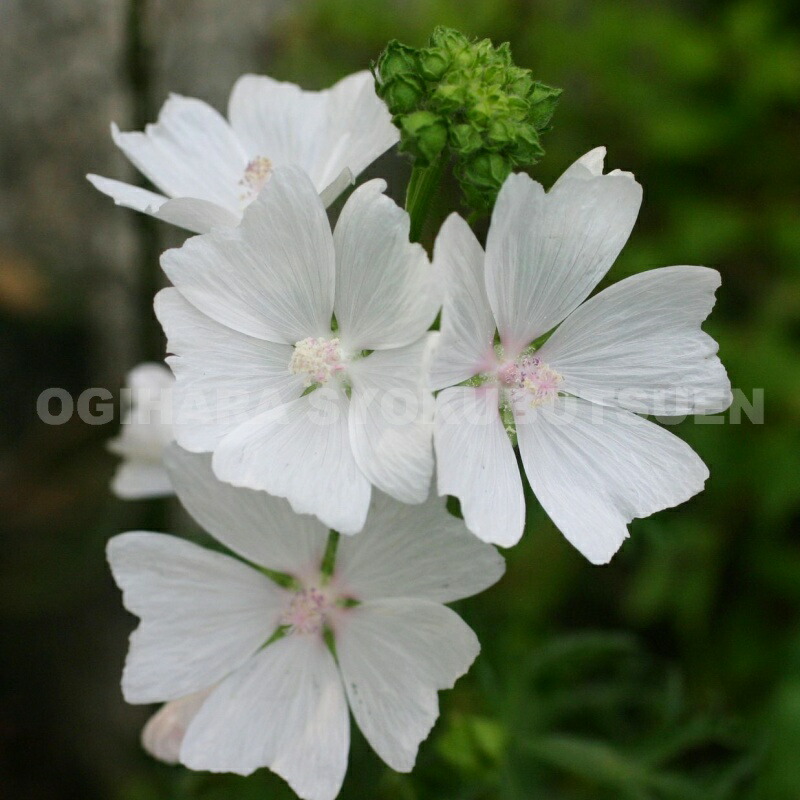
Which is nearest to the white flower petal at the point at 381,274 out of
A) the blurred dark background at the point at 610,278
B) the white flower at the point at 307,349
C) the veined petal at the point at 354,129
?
the white flower at the point at 307,349

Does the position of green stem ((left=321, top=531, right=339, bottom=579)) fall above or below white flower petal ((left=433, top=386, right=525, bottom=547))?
below

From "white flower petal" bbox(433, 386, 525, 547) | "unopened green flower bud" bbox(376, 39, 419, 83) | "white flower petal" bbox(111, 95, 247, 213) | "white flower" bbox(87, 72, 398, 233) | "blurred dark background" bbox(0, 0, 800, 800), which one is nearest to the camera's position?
"white flower petal" bbox(433, 386, 525, 547)

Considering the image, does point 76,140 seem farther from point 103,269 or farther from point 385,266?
point 385,266

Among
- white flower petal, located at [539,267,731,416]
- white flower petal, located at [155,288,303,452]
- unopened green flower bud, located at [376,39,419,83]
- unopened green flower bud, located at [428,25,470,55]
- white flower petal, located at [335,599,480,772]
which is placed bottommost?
white flower petal, located at [335,599,480,772]

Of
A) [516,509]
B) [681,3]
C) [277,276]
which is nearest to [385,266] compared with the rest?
[277,276]

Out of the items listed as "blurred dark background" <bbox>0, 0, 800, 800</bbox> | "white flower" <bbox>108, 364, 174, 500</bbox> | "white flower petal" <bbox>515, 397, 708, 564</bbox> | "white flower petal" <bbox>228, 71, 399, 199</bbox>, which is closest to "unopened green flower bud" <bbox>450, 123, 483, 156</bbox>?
"white flower petal" <bbox>228, 71, 399, 199</bbox>

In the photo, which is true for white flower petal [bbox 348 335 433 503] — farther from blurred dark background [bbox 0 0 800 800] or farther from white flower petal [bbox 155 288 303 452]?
blurred dark background [bbox 0 0 800 800]

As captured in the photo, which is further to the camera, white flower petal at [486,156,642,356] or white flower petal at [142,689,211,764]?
white flower petal at [142,689,211,764]
